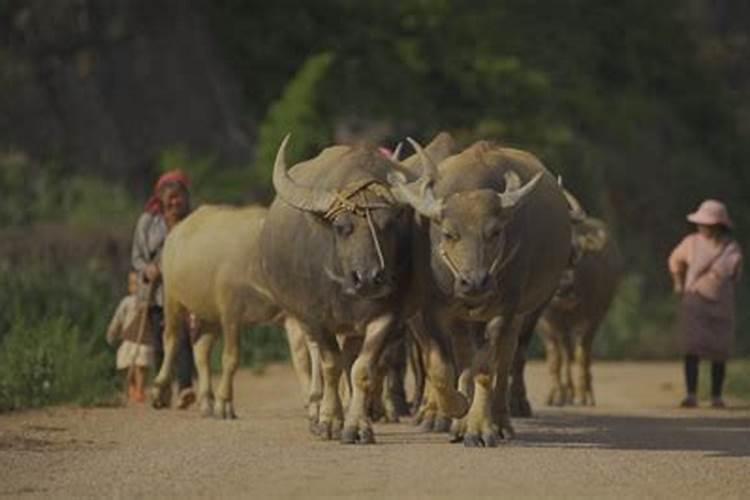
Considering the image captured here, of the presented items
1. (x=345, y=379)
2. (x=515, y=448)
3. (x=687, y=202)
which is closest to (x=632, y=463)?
(x=515, y=448)

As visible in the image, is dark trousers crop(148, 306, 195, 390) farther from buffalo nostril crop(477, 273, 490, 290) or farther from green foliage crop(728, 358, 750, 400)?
green foliage crop(728, 358, 750, 400)

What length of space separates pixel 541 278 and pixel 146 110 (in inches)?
724

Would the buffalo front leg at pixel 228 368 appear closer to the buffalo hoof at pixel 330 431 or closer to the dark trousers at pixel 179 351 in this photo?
the dark trousers at pixel 179 351

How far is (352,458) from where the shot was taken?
15.2 meters

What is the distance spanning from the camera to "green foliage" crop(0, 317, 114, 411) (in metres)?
20.5

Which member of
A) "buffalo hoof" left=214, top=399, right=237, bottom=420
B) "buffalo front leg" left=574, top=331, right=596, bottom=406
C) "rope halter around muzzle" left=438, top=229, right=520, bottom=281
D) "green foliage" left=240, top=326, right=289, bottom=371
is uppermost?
"rope halter around muzzle" left=438, top=229, right=520, bottom=281

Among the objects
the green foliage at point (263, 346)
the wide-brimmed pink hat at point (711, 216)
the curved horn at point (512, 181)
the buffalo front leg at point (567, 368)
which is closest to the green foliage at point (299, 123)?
the green foliage at point (263, 346)

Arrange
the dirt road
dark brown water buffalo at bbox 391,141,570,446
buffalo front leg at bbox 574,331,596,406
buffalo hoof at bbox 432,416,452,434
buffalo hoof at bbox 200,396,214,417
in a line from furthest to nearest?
1. buffalo front leg at bbox 574,331,596,406
2. buffalo hoof at bbox 200,396,214,417
3. buffalo hoof at bbox 432,416,452,434
4. dark brown water buffalo at bbox 391,141,570,446
5. the dirt road

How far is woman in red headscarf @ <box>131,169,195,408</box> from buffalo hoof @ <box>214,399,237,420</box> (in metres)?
1.62

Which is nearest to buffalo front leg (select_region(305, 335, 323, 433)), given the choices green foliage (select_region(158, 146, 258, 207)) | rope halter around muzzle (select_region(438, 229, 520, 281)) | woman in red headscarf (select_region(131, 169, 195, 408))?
rope halter around muzzle (select_region(438, 229, 520, 281))

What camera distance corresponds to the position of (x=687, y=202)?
39.0 m

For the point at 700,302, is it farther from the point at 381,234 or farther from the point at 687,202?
the point at 687,202

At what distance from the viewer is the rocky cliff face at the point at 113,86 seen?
33469mm

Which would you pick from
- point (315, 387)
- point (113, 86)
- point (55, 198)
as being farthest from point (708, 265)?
point (113, 86)
